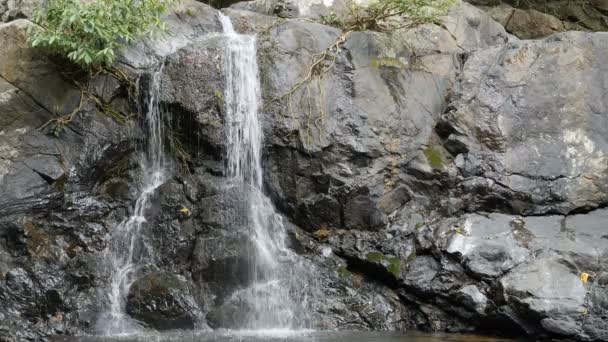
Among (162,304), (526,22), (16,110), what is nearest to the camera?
(162,304)

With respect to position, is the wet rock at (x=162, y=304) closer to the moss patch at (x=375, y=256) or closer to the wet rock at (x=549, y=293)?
the moss patch at (x=375, y=256)

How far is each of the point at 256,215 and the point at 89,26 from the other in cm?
287

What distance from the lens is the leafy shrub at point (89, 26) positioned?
271 inches

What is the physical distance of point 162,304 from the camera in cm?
629

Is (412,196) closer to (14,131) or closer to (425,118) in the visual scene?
(425,118)

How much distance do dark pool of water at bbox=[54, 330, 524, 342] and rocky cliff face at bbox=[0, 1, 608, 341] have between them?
0.83ft

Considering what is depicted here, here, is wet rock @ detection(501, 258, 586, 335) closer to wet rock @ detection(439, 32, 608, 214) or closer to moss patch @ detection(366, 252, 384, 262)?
wet rock @ detection(439, 32, 608, 214)

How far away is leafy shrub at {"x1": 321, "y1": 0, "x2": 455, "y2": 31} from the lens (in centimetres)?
823

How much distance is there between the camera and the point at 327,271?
Answer: 702 cm

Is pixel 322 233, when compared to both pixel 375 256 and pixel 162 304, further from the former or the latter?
pixel 162 304

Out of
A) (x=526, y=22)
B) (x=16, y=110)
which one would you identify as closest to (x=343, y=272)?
(x=16, y=110)

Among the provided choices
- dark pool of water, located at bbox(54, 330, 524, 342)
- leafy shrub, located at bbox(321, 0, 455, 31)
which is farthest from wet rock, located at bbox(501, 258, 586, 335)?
leafy shrub, located at bbox(321, 0, 455, 31)

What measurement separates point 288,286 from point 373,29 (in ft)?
13.0

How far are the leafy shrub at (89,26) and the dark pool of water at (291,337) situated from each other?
3151 millimetres
